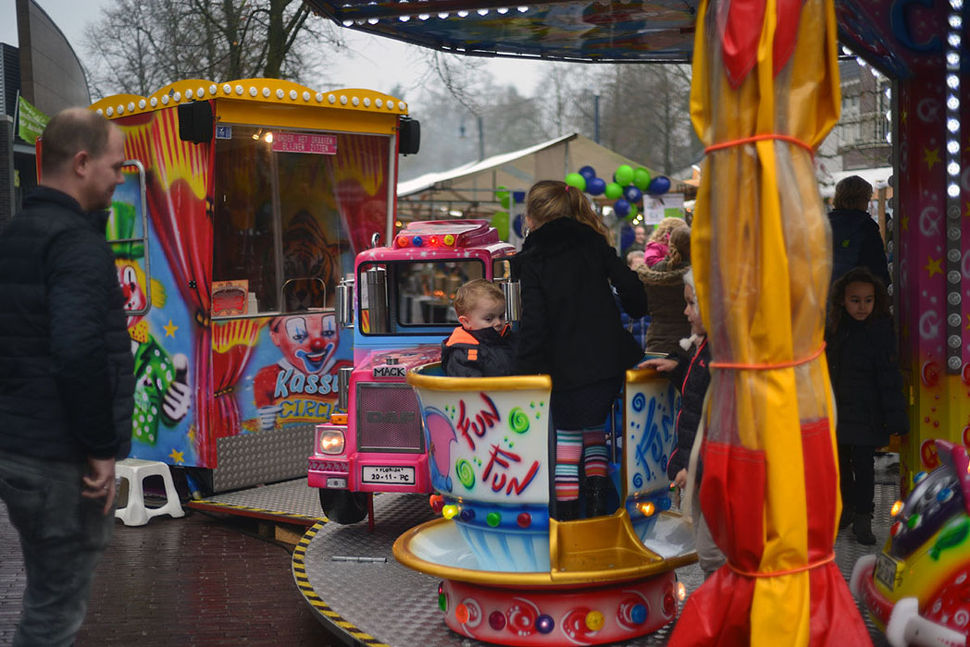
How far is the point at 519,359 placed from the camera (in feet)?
15.2

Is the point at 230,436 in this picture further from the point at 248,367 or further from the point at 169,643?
the point at 169,643

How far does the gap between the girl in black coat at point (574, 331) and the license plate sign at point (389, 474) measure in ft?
5.61

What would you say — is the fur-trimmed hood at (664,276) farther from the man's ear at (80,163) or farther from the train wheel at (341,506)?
the man's ear at (80,163)

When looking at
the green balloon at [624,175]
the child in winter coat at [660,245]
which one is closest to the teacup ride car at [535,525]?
the child in winter coat at [660,245]

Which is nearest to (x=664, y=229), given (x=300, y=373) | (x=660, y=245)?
(x=660, y=245)

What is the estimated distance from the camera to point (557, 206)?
15.6 ft

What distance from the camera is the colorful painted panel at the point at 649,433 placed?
4.54 metres

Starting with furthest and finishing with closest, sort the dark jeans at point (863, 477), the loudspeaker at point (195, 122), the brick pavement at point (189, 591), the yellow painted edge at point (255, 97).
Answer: the yellow painted edge at point (255, 97) < the loudspeaker at point (195, 122) < the dark jeans at point (863, 477) < the brick pavement at point (189, 591)

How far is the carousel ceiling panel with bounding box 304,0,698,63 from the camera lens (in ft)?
18.7

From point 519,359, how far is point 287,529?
3502 mm

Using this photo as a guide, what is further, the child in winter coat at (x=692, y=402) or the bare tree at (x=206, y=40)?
the bare tree at (x=206, y=40)

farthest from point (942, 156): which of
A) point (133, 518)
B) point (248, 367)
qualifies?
point (133, 518)

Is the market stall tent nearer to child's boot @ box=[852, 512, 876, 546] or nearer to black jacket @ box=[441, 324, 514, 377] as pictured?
child's boot @ box=[852, 512, 876, 546]

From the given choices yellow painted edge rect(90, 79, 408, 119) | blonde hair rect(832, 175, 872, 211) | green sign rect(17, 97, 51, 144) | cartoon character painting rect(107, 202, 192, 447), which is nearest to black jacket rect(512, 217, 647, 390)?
blonde hair rect(832, 175, 872, 211)
